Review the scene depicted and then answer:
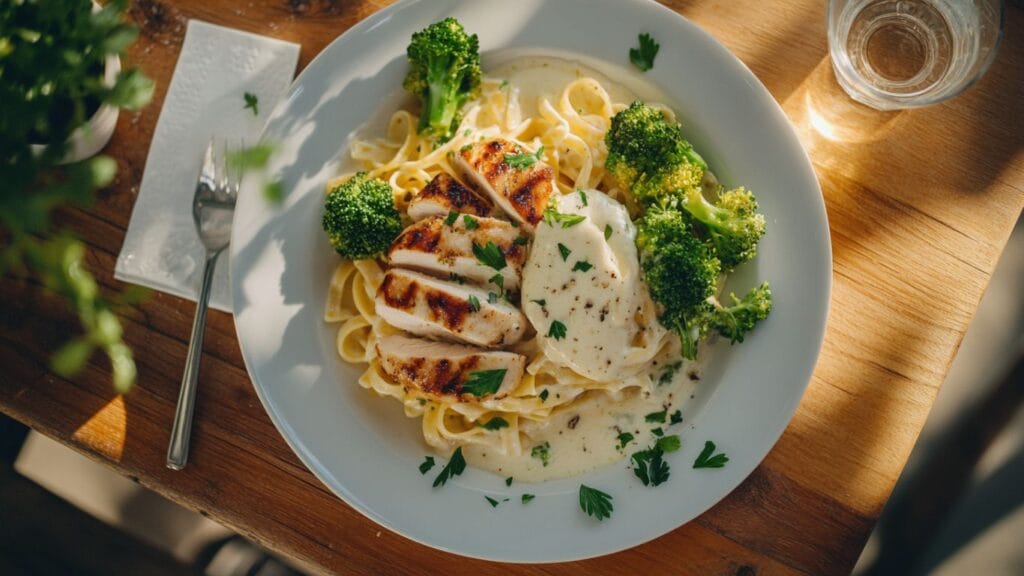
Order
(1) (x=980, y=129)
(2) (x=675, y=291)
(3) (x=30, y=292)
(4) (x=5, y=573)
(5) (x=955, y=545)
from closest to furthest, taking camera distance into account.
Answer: (2) (x=675, y=291)
(1) (x=980, y=129)
(3) (x=30, y=292)
(5) (x=955, y=545)
(4) (x=5, y=573)

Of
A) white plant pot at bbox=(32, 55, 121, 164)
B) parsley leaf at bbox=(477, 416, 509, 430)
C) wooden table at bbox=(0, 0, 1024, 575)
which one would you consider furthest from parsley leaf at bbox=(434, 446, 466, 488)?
white plant pot at bbox=(32, 55, 121, 164)

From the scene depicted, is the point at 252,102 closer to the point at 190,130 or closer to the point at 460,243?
the point at 190,130

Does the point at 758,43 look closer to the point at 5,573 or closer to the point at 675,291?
the point at 675,291

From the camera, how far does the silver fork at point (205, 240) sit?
4.03 metres

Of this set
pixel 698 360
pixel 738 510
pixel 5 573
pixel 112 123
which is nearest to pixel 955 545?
pixel 738 510

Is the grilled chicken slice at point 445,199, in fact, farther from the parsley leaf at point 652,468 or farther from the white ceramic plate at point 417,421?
the parsley leaf at point 652,468

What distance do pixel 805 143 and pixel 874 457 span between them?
1726 mm

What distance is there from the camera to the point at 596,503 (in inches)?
145

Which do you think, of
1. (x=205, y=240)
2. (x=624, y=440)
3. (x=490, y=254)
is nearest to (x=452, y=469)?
(x=624, y=440)

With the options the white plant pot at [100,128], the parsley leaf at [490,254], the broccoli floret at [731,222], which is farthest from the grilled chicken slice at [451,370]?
the white plant pot at [100,128]

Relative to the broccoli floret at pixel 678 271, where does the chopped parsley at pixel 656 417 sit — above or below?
below

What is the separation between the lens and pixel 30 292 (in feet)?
14.5

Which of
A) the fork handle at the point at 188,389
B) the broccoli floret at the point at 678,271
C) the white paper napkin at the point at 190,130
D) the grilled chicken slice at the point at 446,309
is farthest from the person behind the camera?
the white paper napkin at the point at 190,130

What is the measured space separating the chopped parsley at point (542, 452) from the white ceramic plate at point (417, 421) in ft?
0.50
